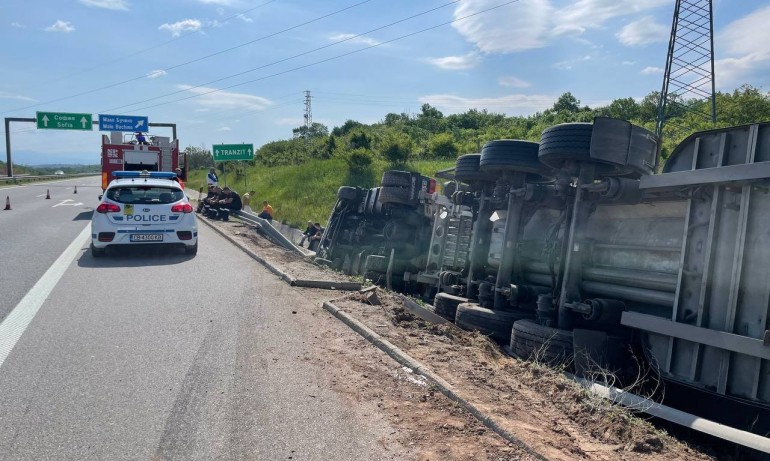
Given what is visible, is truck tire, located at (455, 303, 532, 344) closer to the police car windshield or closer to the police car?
the police car

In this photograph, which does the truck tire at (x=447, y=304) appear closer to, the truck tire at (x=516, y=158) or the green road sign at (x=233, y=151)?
the truck tire at (x=516, y=158)

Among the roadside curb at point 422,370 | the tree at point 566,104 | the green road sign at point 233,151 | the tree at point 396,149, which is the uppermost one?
the tree at point 566,104

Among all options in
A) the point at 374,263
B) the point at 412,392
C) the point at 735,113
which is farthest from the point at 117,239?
the point at 735,113

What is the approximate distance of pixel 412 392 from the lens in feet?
15.6

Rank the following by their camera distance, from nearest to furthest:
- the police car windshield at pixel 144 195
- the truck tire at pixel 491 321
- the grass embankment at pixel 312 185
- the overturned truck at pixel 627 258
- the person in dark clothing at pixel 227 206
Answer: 1. the overturned truck at pixel 627 258
2. the truck tire at pixel 491 321
3. the police car windshield at pixel 144 195
4. the person in dark clothing at pixel 227 206
5. the grass embankment at pixel 312 185

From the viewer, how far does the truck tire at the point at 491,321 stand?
22.3 feet

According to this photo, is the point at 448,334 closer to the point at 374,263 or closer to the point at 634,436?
the point at 634,436

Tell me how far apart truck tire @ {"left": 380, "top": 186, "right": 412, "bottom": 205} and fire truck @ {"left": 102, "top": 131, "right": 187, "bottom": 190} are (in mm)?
14616

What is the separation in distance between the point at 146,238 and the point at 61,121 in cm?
3695

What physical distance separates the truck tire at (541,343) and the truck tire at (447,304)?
1504 millimetres

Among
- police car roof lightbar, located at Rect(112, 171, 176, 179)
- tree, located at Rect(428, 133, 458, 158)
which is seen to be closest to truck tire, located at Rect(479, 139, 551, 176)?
police car roof lightbar, located at Rect(112, 171, 176, 179)

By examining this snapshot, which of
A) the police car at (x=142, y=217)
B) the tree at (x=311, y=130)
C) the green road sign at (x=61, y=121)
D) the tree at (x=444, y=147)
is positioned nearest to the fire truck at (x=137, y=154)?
the police car at (x=142, y=217)

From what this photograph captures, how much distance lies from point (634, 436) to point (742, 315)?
1.48m

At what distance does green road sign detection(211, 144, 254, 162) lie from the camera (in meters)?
26.3
